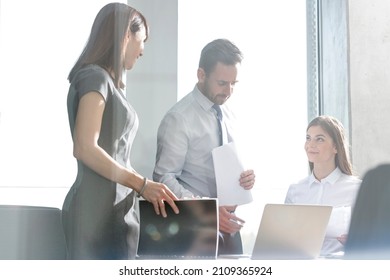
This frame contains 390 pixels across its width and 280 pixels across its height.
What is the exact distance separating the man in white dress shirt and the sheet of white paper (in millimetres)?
18

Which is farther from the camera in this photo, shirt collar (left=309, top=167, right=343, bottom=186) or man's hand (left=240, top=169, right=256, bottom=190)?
shirt collar (left=309, top=167, right=343, bottom=186)

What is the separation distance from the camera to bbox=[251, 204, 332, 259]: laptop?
1.77m

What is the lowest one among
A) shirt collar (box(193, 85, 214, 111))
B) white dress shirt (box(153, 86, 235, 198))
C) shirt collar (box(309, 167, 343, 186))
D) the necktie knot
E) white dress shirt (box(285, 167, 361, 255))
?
white dress shirt (box(285, 167, 361, 255))

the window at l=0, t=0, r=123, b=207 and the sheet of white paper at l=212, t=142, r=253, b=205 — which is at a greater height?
the window at l=0, t=0, r=123, b=207

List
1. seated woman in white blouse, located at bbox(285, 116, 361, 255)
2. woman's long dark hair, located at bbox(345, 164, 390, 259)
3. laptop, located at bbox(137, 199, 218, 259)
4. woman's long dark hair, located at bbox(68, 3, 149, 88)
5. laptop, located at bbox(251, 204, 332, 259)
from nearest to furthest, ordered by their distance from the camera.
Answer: woman's long dark hair, located at bbox(345, 164, 390, 259)
laptop, located at bbox(251, 204, 332, 259)
laptop, located at bbox(137, 199, 218, 259)
woman's long dark hair, located at bbox(68, 3, 149, 88)
seated woman in white blouse, located at bbox(285, 116, 361, 255)

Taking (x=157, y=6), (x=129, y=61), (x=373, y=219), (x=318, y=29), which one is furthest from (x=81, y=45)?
(x=373, y=219)

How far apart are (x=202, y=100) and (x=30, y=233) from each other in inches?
30.5

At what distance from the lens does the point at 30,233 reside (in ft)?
6.37

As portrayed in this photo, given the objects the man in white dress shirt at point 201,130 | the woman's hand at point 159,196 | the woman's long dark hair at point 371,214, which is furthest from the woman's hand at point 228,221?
the woman's long dark hair at point 371,214

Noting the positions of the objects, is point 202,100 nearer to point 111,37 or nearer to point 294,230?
point 111,37

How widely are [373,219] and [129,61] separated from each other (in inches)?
47.5

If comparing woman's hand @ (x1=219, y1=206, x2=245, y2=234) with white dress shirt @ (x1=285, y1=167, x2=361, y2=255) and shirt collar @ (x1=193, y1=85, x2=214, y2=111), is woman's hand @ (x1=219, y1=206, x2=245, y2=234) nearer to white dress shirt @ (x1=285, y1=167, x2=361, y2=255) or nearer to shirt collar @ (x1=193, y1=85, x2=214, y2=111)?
white dress shirt @ (x1=285, y1=167, x2=361, y2=255)

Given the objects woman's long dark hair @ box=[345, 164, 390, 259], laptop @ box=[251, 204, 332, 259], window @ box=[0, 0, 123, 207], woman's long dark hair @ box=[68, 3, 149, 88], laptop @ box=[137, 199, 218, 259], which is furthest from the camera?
woman's long dark hair @ box=[68, 3, 149, 88]

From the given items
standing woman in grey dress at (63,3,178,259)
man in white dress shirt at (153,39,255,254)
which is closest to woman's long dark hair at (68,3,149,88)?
standing woman in grey dress at (63,3,178,259)
